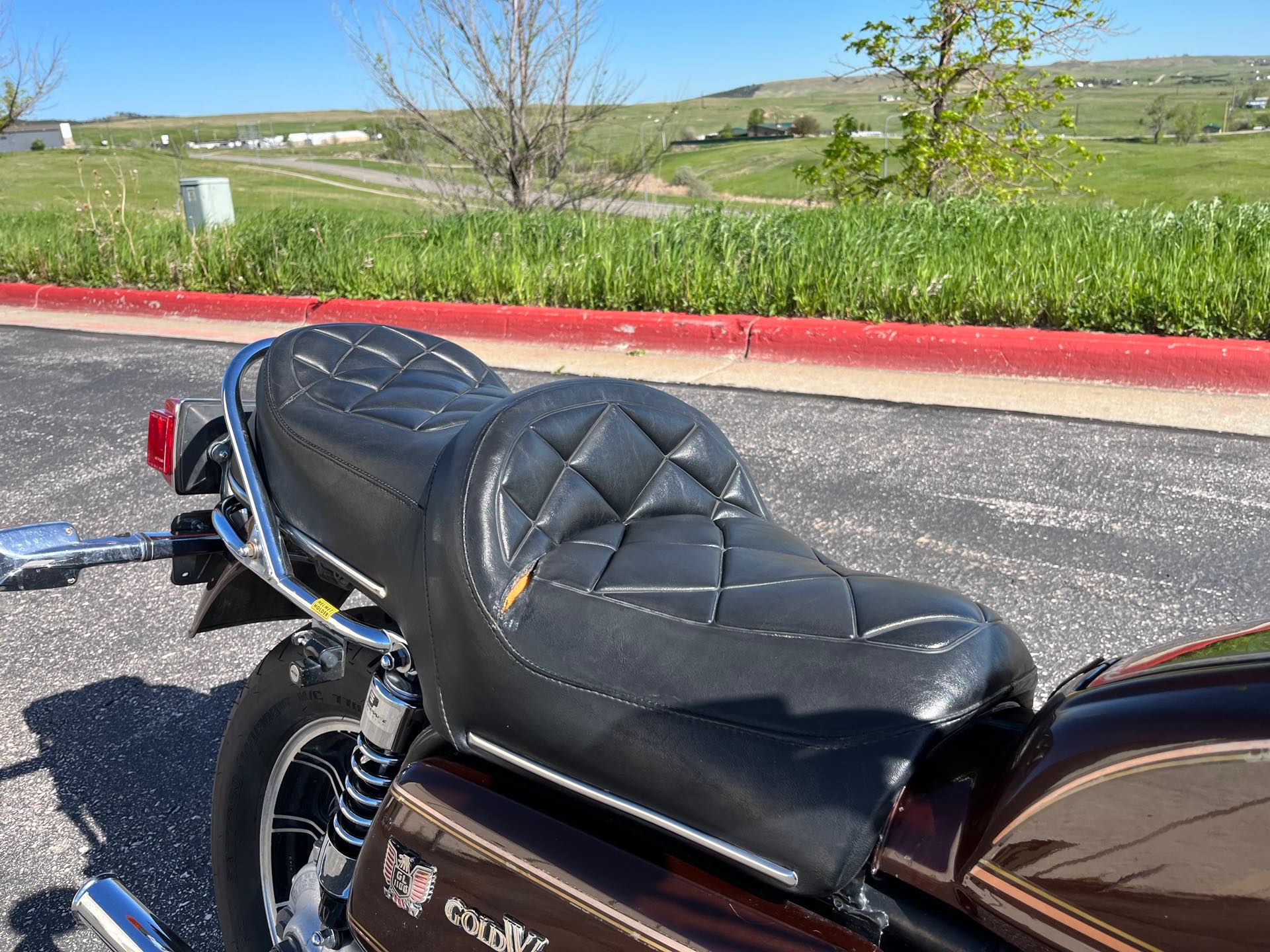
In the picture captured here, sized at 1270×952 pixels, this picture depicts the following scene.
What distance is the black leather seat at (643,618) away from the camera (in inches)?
46.7

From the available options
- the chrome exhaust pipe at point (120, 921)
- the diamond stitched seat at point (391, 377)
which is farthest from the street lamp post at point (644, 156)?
the chrome exhaust pipe at point (120, 921)

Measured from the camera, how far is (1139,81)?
7165 inches

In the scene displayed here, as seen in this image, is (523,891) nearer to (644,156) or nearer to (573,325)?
(573,325)

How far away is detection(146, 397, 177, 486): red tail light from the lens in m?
2.12

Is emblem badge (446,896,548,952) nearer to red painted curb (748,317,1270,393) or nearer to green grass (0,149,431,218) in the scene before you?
red painted curb (748,317,1270,393)

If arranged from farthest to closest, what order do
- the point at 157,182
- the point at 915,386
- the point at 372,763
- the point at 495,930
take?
1. the point at 157,182
2. the point at 915,386
3. the point at 372,763
4. the point at 495,930

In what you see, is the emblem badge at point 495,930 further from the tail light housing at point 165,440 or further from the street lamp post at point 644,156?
the street lamp post at point 644,156

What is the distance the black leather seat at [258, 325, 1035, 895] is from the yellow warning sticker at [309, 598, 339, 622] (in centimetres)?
9

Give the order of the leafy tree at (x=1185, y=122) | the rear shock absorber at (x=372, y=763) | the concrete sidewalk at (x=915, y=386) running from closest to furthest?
the rear shock absorber at (x=372, y=763) → the concrete sidewalk at (x=915, y=386) → the leafy tree at (x=1185, y=122)

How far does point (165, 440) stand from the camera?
7.08 feet

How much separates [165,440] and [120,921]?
2.92ft

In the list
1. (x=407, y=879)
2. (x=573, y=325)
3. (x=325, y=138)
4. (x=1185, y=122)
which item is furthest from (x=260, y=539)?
(x=325, y=138)

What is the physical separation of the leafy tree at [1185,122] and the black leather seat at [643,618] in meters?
84.2

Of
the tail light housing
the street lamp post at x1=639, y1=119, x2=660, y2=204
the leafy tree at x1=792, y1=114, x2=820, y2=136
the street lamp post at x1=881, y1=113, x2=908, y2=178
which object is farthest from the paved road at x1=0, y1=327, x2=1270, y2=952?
the leafy tree at x1=792, y1=114, x2=820, y2=136
